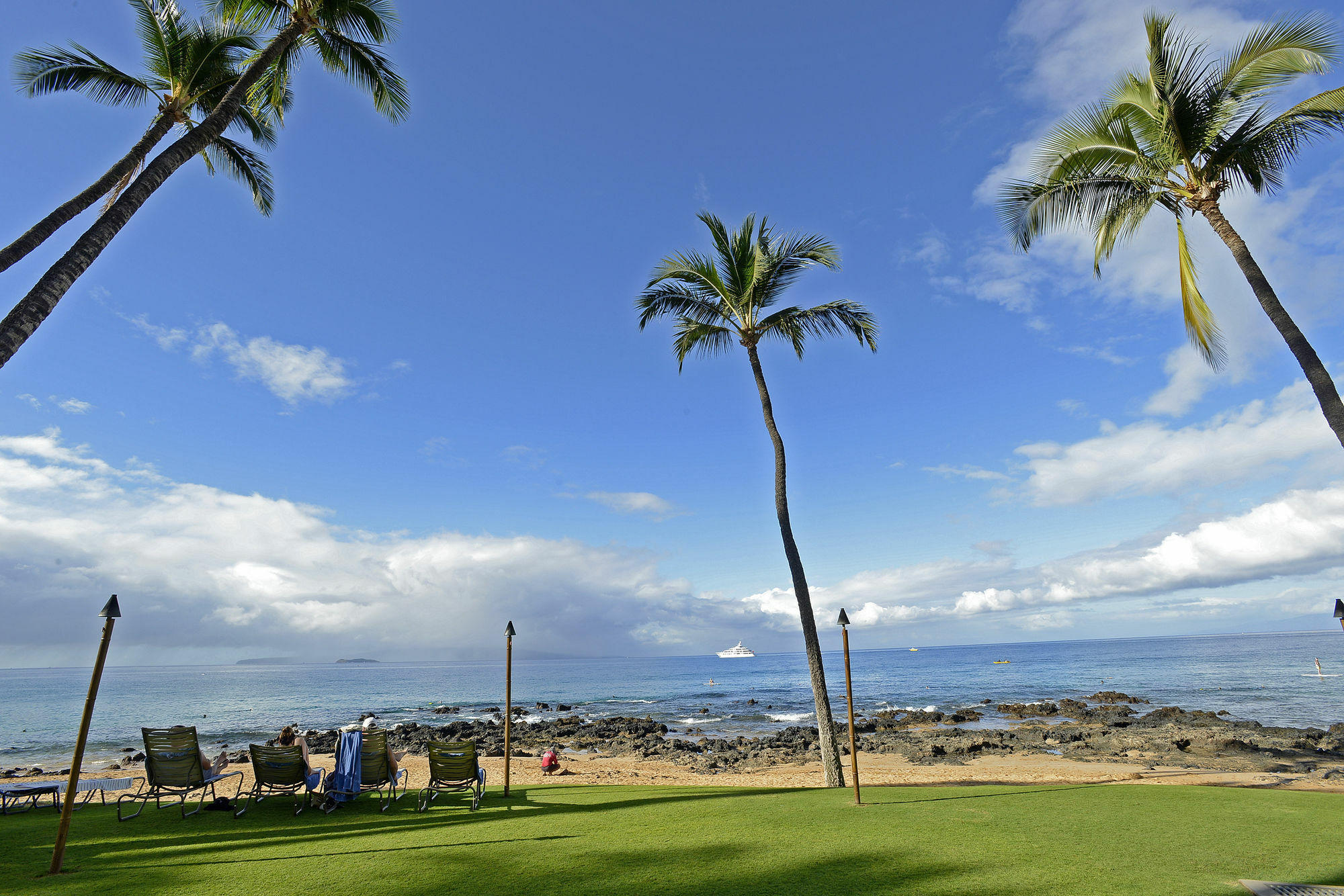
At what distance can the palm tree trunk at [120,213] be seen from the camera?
20.4ft

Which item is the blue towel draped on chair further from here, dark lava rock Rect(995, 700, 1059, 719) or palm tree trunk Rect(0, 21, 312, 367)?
dark lava rock Rect(995, 700, 1059, 719)

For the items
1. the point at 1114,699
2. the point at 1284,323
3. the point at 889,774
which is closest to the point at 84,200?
the point at 1284,323

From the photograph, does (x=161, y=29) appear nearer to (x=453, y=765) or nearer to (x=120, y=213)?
(x=120, y=213)

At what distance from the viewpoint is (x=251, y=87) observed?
989 cm

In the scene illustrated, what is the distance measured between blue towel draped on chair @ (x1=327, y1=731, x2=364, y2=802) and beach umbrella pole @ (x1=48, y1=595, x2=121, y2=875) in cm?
287

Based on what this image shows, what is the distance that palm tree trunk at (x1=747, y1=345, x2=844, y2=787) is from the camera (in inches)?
456

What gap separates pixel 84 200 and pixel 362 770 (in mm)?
8730

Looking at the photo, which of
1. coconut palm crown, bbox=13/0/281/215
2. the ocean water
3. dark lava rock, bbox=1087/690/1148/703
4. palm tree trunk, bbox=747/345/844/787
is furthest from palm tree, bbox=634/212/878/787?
dark lava rock, bbox=1087/690/1148/703

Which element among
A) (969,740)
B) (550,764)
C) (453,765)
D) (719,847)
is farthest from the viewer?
(969,740)

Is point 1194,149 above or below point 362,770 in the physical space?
above

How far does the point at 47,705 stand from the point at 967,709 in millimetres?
Answer: 79449

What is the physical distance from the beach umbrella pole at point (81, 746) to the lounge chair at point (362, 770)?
289cm

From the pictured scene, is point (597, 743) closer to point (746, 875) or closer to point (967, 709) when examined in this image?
point (967, 709)

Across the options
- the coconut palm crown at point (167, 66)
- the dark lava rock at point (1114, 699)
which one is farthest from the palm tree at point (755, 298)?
the dark lava rock at point (1114, 699)
